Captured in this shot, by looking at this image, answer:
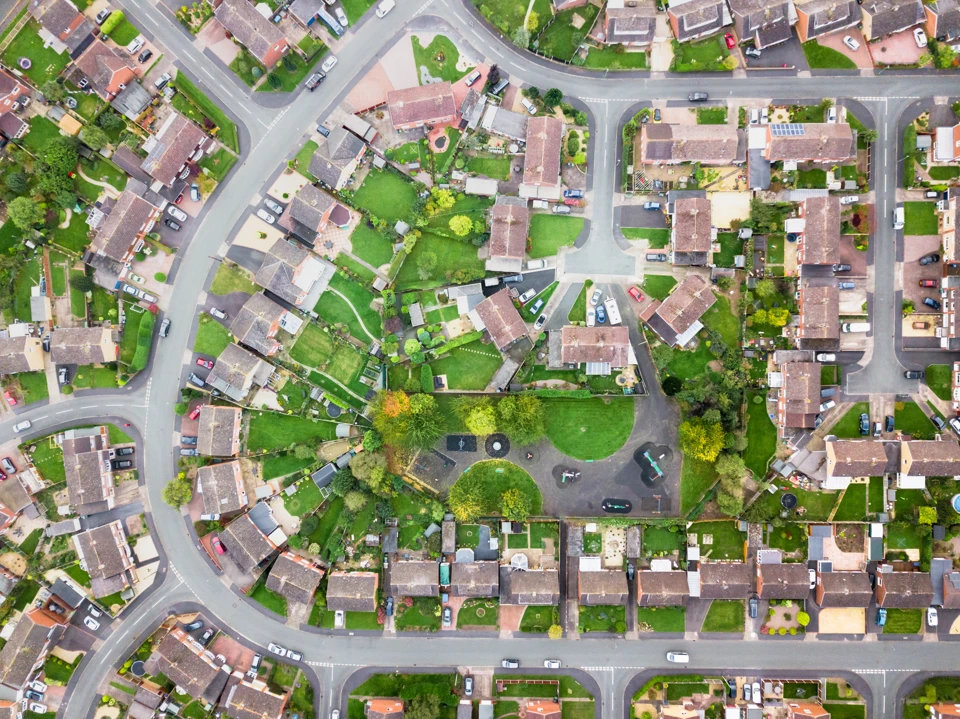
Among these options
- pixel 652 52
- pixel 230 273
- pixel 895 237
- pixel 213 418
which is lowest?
pixel 213 418

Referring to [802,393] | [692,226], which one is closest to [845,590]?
[802,393]

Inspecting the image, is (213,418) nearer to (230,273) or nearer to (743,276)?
(230,273)

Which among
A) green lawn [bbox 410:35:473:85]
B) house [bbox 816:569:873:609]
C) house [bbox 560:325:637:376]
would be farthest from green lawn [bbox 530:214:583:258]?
house [bbox 816:569:873:609]

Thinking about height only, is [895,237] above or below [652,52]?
below

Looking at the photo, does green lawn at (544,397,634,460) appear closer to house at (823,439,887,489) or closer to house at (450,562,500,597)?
house at (450,562,500,597)

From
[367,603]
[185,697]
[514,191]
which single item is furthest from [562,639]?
[514,191]
